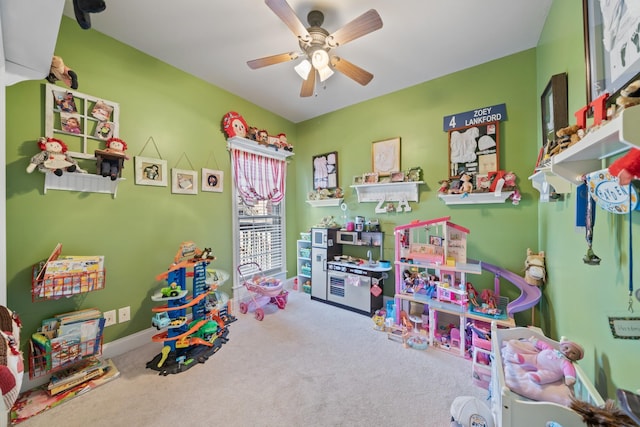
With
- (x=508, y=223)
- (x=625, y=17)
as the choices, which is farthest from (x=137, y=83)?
(x=508, y=223)

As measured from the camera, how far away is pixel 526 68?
7.38ft

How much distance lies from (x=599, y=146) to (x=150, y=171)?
310 centimetres

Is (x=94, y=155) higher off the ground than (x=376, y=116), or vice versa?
(x=376, y=116)

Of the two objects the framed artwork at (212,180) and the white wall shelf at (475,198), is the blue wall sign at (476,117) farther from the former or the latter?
the framed artwork at (212,180)

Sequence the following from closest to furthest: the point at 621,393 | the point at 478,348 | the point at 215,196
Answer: the point at 621,393, the point at 478,348, the point at 215,196

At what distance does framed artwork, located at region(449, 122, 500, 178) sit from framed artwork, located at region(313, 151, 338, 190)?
62.7 inches

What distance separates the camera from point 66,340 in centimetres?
163

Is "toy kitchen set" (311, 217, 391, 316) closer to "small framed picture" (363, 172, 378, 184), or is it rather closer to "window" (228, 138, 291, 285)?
"small framed picture" (363, 172, 378, 184)

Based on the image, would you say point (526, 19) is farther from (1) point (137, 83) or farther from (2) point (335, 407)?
(1) point (137, 83)

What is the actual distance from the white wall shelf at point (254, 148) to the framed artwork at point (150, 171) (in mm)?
870

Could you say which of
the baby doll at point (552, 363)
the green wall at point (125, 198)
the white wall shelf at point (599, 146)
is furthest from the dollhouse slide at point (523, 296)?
the green wall at point (125, 198)

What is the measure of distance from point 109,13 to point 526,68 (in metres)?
3.79

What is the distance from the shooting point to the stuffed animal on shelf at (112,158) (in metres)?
1.92

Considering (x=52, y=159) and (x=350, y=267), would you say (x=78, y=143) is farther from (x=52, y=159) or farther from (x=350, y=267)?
(x=350, y=267)
